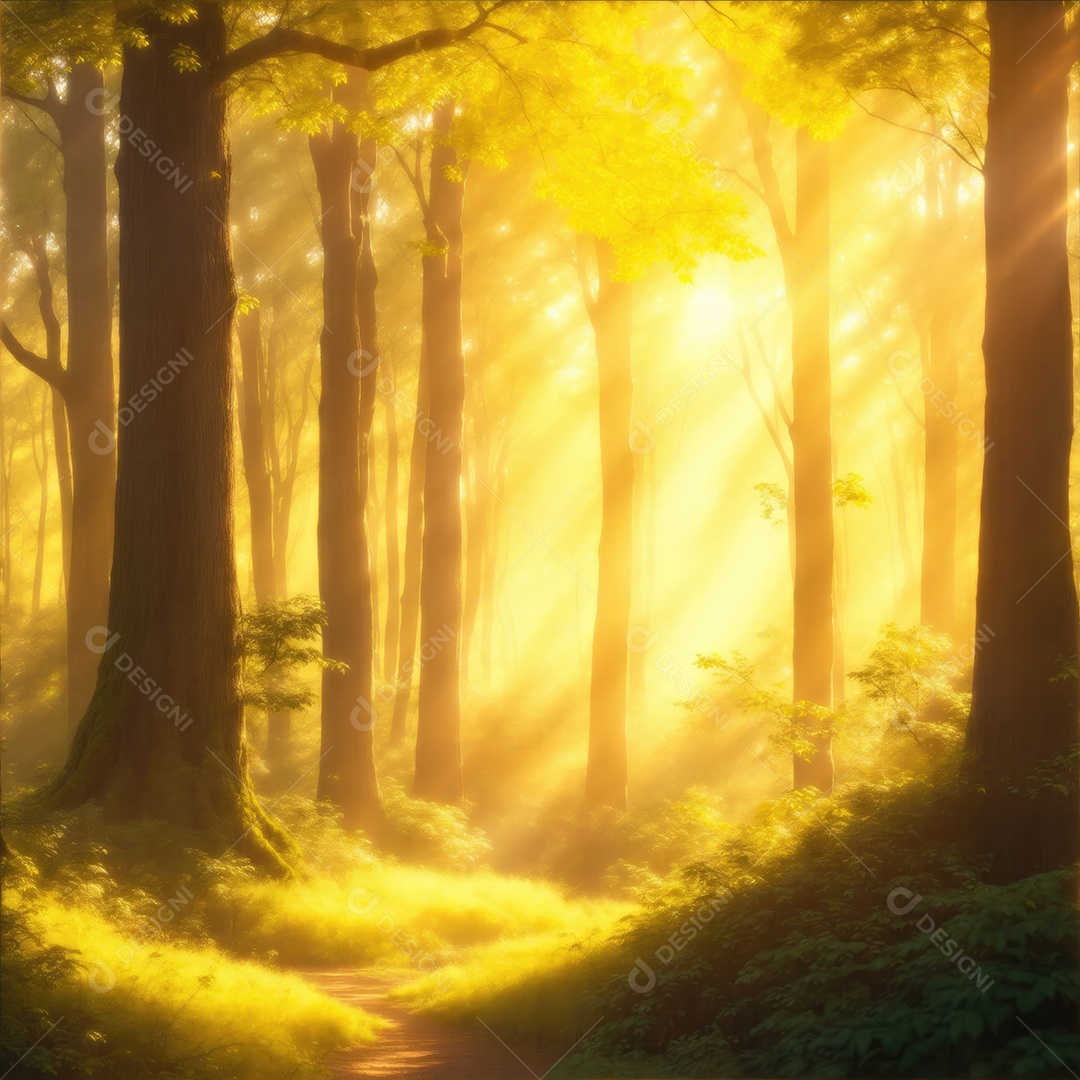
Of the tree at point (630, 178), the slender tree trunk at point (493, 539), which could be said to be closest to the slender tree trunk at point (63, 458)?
the slender tree trunk at point (493, 539)

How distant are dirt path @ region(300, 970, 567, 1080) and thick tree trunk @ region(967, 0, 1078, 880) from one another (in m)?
3.64

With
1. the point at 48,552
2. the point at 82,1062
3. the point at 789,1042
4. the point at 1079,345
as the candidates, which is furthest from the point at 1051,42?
the point at 48,552

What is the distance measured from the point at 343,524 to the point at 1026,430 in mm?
10026

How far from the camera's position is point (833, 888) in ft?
22.3

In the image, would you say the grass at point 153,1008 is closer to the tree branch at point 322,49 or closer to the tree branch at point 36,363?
the tree branch at point 322,49

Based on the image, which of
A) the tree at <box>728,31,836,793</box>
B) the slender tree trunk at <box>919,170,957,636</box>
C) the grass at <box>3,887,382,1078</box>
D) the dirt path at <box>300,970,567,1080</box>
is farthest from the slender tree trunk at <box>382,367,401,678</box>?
the grass at <box>3,887,382,1078</box>

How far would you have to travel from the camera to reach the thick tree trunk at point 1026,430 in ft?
24.1

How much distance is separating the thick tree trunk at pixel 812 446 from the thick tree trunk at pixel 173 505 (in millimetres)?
7834

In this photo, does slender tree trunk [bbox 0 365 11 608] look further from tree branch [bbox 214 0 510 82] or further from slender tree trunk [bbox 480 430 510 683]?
tree branch [bbox 214 0 510 82]

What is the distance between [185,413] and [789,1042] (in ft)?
24.5

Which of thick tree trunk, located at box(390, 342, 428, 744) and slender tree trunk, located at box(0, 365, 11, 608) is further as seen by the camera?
slender tree trunk, located at box(0, 365, 11, 608)

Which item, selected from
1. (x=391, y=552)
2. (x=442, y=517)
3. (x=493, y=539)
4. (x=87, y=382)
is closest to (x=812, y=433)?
(x=442, y=517)

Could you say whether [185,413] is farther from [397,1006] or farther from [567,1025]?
[567,1025]

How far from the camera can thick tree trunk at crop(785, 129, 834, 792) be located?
13.7 m
